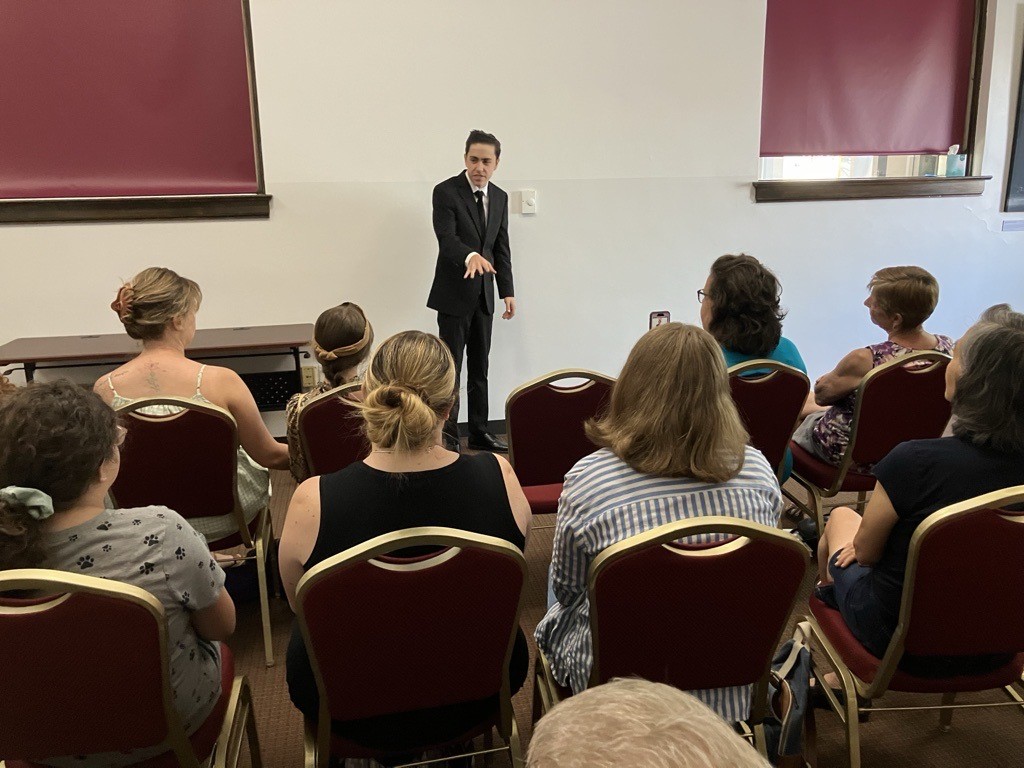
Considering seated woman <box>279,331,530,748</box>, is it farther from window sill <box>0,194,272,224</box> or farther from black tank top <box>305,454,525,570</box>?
window sill <box>0,194,272,224</box>

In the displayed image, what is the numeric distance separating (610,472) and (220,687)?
0.88m

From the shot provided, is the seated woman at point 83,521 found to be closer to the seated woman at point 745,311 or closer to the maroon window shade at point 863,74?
the seated woman at point 745,311

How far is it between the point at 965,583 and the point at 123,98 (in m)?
4.22

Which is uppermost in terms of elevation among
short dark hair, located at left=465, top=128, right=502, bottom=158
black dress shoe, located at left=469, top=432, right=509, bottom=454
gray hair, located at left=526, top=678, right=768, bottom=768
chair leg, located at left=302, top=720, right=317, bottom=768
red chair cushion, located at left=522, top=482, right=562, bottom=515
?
short dark hair, located at left=465, top=128, right=502, bottom=158

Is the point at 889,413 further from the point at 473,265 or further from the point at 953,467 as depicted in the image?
the point at 473,265

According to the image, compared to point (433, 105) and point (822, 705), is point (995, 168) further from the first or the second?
point (822, 705)

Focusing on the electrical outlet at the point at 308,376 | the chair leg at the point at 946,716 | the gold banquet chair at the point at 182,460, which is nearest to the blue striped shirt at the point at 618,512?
the chair leg at the point at 946,716

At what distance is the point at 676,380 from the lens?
1484 millimetres

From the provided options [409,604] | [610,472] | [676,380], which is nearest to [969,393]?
[676,380]

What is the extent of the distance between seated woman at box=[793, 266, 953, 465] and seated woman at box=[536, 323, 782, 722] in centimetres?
127

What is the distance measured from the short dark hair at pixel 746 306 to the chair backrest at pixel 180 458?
5.26 feet

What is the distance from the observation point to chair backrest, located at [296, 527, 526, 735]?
47.4 inches

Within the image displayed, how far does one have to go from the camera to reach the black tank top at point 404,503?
1363 mm

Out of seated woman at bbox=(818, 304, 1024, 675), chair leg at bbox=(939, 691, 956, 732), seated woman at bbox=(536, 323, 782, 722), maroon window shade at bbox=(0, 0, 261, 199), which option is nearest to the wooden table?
maroon window shade at bbox=(0, 0, 261, 199)
